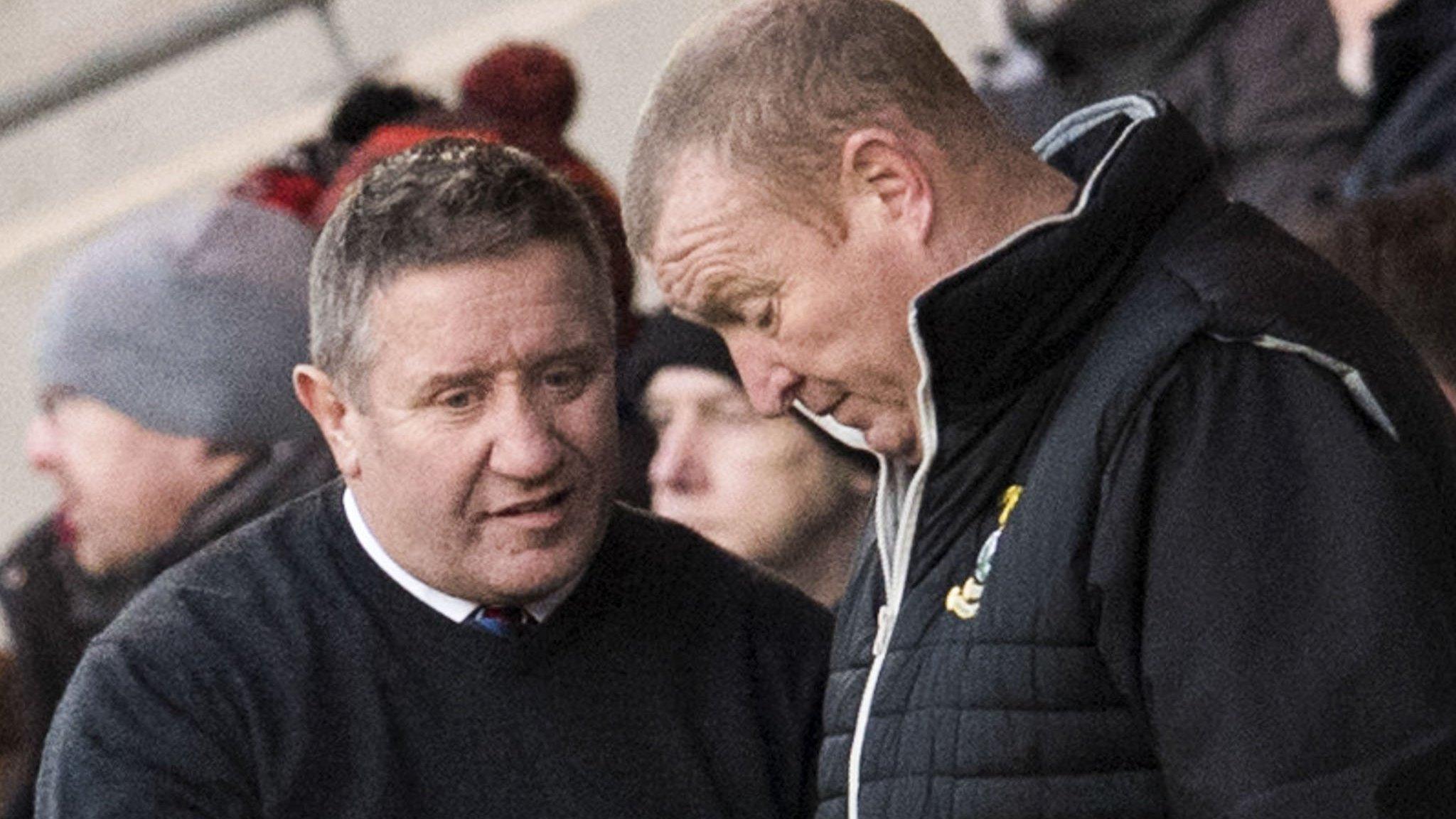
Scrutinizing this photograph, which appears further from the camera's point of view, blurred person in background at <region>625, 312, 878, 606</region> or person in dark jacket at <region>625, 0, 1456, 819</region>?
blurred person in background at <region>625, 312, 878, 606</region>

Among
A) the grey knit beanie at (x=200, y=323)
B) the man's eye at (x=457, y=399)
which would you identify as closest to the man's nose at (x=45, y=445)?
the grey knit beanie at (x=200, y=323)

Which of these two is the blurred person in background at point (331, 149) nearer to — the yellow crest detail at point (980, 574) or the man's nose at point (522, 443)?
the man's nose at point (522, 443)

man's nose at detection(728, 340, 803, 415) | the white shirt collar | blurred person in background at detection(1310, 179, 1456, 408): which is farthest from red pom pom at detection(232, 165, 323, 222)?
man's nose at detection(728, 340, 803, 415)

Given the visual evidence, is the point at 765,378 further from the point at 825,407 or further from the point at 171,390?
the point at 171,390

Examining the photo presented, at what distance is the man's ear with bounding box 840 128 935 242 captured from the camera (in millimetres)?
2666

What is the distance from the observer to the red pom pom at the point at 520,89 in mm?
4383

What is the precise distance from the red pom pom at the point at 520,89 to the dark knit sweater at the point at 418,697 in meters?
1.28

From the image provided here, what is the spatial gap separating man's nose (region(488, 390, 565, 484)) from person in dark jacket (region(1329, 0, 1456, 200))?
1.82 m

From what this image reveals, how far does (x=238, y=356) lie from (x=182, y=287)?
0.15m

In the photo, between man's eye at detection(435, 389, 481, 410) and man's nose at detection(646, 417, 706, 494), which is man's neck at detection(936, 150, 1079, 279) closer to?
man's eye at detection(435, 389, 481, 410)

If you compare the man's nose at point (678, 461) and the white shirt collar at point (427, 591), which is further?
the man's nose at point (678, 461)

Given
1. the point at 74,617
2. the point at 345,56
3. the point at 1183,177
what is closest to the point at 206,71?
the point at 345,56

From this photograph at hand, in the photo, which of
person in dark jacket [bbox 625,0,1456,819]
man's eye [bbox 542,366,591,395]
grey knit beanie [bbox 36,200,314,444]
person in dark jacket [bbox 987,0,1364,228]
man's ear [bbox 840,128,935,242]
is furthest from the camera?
person in dark jacket [bbox 987,0,1364,228]

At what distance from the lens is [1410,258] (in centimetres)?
370
